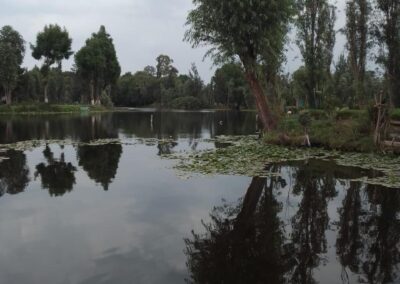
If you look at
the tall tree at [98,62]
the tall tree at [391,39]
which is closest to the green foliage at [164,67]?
Answer: the tall tree at [98,62]

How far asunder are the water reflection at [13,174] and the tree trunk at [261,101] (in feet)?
44.6

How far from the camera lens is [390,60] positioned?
109ft

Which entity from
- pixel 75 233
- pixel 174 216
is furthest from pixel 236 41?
pixel 75 233

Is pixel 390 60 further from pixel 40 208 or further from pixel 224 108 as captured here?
pixel 224 108

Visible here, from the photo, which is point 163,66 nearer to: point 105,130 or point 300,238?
point 105,130

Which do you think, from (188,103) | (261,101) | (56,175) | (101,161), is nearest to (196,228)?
(56,175)

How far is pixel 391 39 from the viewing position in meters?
32.5

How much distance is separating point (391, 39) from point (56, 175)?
88.1 feet

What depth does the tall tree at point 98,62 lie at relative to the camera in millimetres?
88438

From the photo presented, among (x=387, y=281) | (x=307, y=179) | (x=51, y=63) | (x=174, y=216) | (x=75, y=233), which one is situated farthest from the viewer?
(x=51, y=63)

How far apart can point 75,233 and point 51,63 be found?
82.9 metres

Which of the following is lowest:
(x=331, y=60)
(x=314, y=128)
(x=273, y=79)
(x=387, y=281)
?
(x=387, y=281)

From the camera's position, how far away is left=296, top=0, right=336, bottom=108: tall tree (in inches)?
1641

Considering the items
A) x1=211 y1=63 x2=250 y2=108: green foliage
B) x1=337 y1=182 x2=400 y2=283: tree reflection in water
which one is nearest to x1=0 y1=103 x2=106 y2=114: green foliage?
x1=211 y1=63 x2=250 y2=108: green foliage
